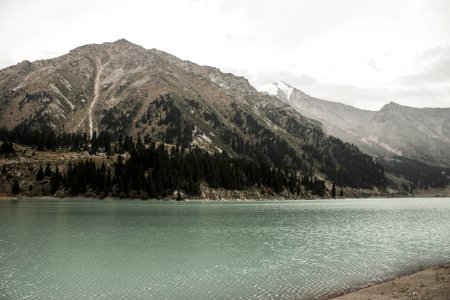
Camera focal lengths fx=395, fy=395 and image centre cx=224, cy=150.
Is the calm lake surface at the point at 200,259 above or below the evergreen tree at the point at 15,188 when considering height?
below

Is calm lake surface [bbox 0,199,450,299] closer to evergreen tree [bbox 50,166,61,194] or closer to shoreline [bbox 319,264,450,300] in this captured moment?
shoreline [bbox 319,264,450,300]

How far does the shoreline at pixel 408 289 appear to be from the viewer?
32.9 metres

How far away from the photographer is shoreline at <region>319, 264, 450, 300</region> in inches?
1296

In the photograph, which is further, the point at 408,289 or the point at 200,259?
the point at 200,259

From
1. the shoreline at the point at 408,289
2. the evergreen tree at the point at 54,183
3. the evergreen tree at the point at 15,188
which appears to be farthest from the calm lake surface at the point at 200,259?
the evergreen tree at the point at 54,183

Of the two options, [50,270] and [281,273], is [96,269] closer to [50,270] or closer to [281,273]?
[50,270]

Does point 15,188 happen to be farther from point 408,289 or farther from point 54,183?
point 408,289

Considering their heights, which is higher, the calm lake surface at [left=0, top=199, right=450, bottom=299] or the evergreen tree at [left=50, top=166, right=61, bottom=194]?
the evergreen tree at [left=50, top=166, right=61, bottom=194]

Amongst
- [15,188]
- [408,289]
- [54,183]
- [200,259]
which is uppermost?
[54,183]

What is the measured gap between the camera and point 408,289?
35.9m

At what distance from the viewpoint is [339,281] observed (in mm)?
42875

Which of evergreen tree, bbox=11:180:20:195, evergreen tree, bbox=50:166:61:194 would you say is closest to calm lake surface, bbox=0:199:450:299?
evergreen tree, bbox=11:180:20:195

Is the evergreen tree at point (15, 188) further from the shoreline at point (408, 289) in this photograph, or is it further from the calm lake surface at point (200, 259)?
the shoreline at point (408, 289)

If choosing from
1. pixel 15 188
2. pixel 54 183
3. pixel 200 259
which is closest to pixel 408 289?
pixel 200 259
